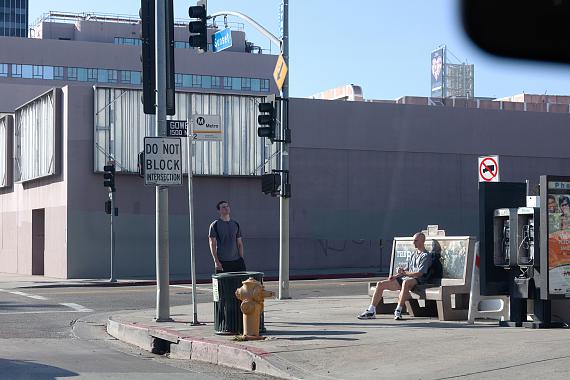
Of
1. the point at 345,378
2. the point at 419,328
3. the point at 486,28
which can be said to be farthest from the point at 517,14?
the point at 419,328

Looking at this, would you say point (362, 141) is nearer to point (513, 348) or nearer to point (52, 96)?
point (52, 96)

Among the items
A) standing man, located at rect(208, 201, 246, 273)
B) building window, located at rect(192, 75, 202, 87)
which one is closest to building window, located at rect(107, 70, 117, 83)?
building window, located at rect(192, 75, 202, 87)

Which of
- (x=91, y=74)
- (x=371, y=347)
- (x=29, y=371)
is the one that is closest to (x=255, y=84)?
(x=91, y=74)

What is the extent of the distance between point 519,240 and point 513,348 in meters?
2.65

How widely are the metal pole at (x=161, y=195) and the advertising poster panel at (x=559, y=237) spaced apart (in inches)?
244

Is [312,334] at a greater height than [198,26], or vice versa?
[198,26]

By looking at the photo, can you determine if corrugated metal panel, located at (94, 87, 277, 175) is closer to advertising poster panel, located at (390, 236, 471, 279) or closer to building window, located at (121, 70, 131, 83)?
advertising poster panel, located at (390, 236, 471, 279)

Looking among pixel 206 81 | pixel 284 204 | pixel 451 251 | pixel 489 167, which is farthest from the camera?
pixel 206 81

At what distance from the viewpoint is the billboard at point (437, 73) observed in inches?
2589

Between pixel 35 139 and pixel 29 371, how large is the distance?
28.2m

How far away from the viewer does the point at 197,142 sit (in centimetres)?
3681

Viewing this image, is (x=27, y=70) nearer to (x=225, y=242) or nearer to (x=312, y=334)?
(x=225, y=242)

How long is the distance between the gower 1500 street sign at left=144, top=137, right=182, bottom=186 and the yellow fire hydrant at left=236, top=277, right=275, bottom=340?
10.2 ft

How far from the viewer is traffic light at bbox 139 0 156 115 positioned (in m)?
15.8
